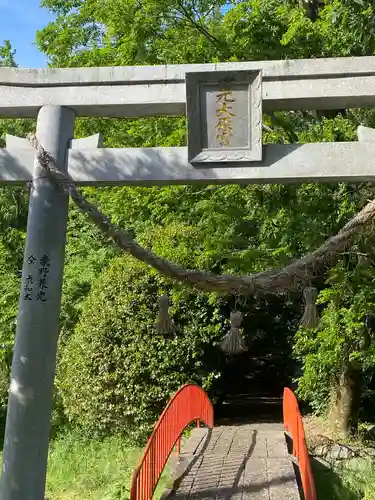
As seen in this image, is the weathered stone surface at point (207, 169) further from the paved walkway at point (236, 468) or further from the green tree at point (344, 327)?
the paved walkway at point (236, 468)

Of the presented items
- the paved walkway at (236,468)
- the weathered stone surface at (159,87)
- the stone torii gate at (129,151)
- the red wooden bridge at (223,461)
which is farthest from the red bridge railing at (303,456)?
the weathered stone surface at (159,87)

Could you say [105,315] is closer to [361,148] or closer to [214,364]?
[214,364]

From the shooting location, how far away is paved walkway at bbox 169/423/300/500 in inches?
246

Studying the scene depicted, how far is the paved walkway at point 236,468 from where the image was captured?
246 inches

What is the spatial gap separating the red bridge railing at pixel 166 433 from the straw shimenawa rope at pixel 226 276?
1.65 m

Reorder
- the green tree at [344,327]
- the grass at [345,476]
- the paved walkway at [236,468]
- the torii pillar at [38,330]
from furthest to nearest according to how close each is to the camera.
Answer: the grass at [345,476]
the green tree at [344,327]
the paved walkway at [236,468]
the torii pillar at [38,330]

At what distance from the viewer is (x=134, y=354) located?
415 inches

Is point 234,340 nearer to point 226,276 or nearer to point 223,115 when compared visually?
point 226,276

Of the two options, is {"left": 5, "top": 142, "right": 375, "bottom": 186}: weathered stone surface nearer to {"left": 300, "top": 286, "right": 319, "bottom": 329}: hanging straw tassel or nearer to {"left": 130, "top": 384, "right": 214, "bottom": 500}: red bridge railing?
{"left": 300, "top": 286, "right": 319, "bottom": 329}: hanging straw tassel

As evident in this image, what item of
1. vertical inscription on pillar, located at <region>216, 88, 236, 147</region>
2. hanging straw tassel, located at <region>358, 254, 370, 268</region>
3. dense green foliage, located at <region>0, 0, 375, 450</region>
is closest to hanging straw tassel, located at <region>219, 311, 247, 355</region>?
vertical inscription on pillar, located at <region>216, 88, 236, 147</region>

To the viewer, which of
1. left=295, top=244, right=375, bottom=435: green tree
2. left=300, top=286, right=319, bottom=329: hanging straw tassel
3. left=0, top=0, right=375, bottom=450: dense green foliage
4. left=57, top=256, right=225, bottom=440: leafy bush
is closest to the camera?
left=300, top=286, right=319, bottom=329: hanging straw tassel

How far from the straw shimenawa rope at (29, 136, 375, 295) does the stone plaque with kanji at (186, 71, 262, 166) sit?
0.81 meters

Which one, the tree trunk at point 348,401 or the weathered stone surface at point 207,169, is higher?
the weathered stone surface at point 207,169

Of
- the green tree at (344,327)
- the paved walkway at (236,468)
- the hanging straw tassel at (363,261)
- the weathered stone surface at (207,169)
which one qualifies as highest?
the weathered stone surface at (207,169)
